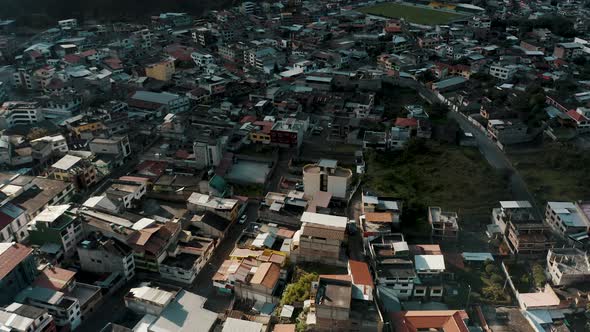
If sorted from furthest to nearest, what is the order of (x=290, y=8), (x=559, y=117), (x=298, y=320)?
(x=290, y=8) → (x=559, y=117) → (x=298, y=320)

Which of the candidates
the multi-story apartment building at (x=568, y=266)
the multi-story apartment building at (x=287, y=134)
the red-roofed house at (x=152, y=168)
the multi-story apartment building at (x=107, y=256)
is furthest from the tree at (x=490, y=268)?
the red-roofed house at (x=152, y=168)

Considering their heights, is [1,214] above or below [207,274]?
above

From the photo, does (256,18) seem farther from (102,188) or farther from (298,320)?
Answer: (298,320)

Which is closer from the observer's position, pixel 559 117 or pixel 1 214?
pixel 1 214

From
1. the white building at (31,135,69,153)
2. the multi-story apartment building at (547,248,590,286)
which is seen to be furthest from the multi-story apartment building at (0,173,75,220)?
the multi-story apartment building at (547,248,590,286)

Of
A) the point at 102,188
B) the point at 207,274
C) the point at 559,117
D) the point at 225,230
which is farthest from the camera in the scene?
the point at 559,117

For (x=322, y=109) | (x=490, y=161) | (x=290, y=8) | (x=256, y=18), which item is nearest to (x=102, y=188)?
(x=322, y=109)

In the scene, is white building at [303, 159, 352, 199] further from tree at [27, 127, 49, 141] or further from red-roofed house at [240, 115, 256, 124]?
tree at [27, 127, 49, 141]
